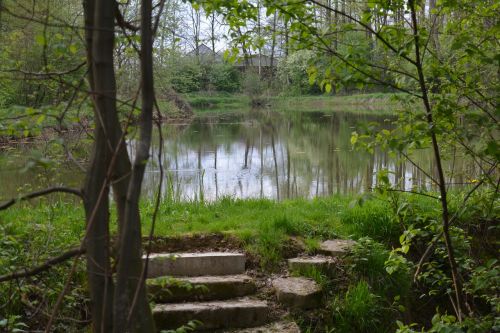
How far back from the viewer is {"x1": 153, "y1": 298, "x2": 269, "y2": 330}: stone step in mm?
3928

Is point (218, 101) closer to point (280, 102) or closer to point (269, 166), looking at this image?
point (280, 102)

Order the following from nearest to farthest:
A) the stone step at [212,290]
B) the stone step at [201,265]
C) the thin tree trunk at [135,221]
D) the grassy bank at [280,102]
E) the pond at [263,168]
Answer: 1. the thin tree trunk at [135,221]
2. the stone step at [212,290]
3. the stone step at [201,265]
4. the pond at [263,168]
5. the grassy bank at [280,102]

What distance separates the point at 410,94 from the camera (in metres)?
2.91

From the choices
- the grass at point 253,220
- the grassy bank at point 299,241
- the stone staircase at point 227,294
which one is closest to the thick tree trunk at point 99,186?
the grassy bank at point 299,241

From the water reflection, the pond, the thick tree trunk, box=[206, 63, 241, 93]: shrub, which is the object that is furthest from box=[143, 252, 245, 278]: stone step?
box=[206, 63, 241, 93]: shrub

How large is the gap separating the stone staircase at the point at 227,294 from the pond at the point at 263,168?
6.25 ft

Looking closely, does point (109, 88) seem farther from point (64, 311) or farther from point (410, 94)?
point (64, 311)

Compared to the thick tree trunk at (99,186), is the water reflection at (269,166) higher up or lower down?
lower down

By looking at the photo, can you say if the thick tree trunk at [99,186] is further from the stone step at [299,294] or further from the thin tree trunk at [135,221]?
the stone step at [299,294]

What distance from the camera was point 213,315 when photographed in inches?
157

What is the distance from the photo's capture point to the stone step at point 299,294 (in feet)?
13.9

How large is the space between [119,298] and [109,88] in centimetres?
69

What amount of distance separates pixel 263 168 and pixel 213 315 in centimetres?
931

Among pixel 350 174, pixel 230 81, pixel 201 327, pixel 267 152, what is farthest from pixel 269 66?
pixel 201 327
